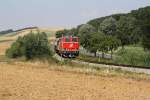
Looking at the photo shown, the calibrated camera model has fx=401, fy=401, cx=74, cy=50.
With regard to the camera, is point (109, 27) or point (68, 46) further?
point (109, 27)

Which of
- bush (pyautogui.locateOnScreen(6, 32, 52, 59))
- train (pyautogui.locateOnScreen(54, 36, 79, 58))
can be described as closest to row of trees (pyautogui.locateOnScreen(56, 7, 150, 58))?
train (pyautogui.locateOnScreen(54, 36, 79, 58))

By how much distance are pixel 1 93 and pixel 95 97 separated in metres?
3.57

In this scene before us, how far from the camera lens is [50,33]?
5901 inches

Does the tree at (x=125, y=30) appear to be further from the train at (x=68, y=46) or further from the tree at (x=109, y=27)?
the train at (x=68, y=46)

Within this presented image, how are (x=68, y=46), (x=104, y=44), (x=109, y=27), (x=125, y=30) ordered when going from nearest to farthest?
(x=68, y=46)
(x=104, y=44)
(x=125, y=30)
(x=109, y=27)

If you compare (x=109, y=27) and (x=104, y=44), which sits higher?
(x=109, y=27)

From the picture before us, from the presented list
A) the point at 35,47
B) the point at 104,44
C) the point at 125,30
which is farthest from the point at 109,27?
the point at 35,47

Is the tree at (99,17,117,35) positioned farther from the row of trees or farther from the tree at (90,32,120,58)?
the tree at (90,32,120,58)

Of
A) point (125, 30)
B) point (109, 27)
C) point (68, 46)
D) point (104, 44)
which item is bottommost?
point (104, 44)

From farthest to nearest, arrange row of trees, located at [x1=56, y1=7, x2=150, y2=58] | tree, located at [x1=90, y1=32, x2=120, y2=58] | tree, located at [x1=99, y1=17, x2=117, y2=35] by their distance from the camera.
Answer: tree, located at [x1=99, y1=17, x2=117, y2=35], row of trees, located at [x1=56, y1=7, x2=150, y2=58], tree, located at [x1=90, y1=32, x2=120, y2=58]

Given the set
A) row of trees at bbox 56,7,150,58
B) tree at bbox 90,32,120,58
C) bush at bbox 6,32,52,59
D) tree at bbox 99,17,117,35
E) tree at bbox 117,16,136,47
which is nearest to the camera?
bush at bbox 6,32,52,59

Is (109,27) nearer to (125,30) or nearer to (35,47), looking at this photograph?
(125,30)

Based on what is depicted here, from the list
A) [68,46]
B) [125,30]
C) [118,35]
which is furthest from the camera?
[125,30]

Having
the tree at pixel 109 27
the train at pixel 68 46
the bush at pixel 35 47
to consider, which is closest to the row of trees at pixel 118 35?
the tree at pixel 109 27
